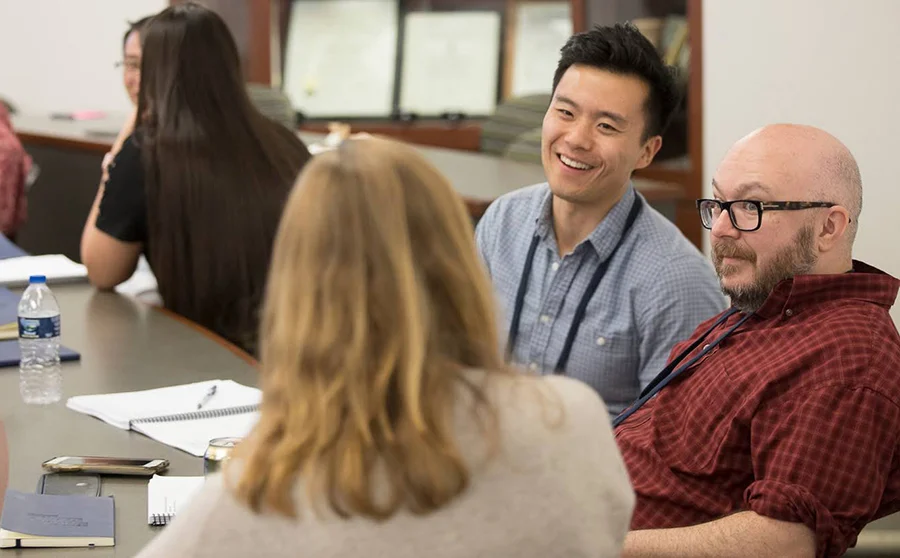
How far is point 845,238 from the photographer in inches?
71.8

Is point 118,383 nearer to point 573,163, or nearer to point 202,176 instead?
point 202,176

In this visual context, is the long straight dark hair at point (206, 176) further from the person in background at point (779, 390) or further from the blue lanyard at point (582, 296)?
the person in background at point (779, 390)

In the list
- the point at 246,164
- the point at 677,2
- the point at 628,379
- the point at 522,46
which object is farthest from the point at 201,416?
the point at 522,46

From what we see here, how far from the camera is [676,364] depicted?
6.54 feet

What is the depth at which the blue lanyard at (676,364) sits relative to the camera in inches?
74.8

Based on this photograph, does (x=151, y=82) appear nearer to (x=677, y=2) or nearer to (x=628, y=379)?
(x=628, y=379)

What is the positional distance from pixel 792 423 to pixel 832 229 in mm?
334

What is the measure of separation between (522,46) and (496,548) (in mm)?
6168

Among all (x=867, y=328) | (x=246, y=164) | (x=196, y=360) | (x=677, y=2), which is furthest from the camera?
(x=677, y=2)

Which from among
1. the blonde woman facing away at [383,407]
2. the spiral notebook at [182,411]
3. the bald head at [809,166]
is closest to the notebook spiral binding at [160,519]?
the spiral notebook at [182,411]

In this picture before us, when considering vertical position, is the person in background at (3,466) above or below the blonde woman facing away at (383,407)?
below

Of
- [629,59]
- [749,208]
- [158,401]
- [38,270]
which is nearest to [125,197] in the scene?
[38,270]

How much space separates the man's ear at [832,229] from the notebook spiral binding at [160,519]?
1011 mm

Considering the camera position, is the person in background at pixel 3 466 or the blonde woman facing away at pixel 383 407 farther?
the person in background at pixel 3 466
